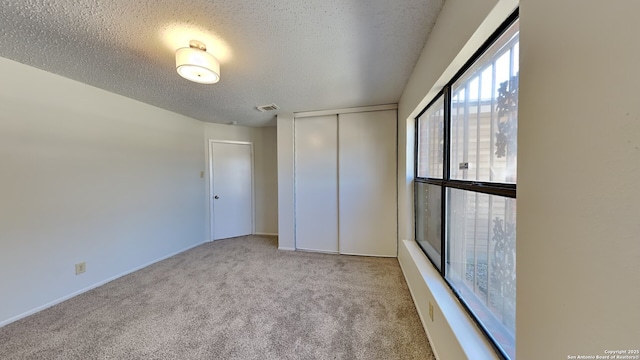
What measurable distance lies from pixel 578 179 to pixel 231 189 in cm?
466

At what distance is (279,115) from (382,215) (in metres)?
2.35

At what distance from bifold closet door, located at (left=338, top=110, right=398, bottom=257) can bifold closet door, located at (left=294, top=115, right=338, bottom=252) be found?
0.42 feet

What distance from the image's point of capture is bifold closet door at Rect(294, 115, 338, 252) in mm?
3490

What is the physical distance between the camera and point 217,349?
5.16 feet

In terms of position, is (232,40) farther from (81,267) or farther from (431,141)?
(81,267)

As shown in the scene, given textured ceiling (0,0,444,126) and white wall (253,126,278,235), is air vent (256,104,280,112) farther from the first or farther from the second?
white wall (253,126,278,235)

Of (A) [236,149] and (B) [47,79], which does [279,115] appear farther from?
(B) [47,79]

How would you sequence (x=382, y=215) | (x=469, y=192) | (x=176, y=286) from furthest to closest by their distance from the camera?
(x=382, y=215) → (x=176, y=286) → (x=469, y=192)

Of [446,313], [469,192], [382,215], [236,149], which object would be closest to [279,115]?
[236,149]

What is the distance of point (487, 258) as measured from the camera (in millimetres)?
1135

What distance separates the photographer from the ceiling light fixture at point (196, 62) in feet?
5.26

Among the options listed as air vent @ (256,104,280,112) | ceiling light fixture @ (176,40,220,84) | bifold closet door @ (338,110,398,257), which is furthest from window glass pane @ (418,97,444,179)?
air vent @ (256,104,280,112)

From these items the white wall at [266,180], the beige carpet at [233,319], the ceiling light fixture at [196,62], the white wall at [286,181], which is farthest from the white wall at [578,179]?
the white wall at [266,180]

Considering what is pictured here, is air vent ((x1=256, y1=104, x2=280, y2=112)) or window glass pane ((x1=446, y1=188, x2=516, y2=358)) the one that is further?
air vent ((x1=256, y1=104, x2=280, y2=112))
